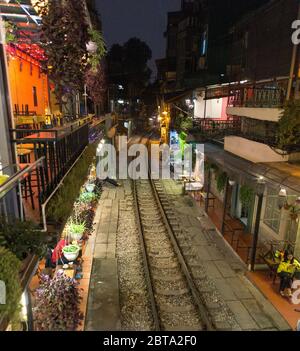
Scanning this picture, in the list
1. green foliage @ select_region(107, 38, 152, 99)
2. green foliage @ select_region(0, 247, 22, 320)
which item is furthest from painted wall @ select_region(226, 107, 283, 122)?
green foliage @ select_region(107, 38, 152, 99)

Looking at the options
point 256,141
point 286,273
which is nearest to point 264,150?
point 256,141

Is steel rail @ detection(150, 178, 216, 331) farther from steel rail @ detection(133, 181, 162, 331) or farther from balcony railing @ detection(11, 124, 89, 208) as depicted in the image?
balcony railing @ detection(11, 124, 89, 208)

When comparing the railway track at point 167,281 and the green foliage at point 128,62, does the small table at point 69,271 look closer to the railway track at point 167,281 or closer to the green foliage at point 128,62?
the railway track at point 167,281

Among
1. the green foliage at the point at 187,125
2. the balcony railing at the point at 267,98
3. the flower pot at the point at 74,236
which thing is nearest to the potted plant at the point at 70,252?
the flower pot at the point at 74,236

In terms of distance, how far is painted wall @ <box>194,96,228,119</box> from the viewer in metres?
25.4

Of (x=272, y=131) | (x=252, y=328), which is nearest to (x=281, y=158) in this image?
(x=272, y=131)

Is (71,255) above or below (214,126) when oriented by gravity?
below

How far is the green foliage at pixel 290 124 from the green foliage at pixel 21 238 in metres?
8.90

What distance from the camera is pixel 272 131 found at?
1380cm

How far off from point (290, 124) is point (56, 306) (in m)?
9.19

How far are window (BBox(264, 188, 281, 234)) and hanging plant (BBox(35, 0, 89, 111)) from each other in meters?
9.96

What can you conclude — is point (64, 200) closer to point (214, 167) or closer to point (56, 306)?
point (56, 306)

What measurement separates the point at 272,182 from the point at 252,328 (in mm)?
4795

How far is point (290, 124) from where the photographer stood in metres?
9.74
